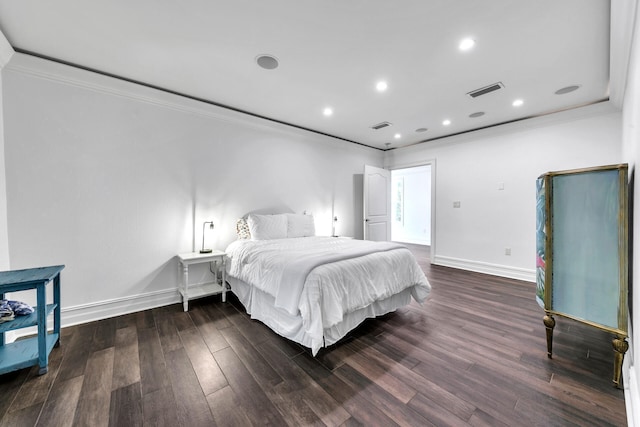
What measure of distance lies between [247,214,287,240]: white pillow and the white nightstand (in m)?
0.51

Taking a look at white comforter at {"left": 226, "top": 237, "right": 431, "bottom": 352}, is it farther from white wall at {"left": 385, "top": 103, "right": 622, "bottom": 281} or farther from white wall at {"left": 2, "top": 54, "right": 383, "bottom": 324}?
white wall at {"left": 385, "top": 103, "right": 622, "bottom": 281}

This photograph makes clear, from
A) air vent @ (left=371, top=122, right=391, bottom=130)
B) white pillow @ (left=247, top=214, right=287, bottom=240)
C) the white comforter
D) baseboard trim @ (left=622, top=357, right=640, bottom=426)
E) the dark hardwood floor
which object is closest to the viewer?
baseboard trim @ (left=622, top=357, right=640, bottom=426)

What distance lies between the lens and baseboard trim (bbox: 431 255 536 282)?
3.86 metres

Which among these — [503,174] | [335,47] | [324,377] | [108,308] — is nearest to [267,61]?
[335,47]

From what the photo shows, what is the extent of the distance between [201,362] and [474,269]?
4.52 m

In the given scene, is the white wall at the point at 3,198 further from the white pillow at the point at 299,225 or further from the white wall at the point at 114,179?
the white pillow at the point at 299,225

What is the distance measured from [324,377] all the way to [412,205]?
7568 millimetres

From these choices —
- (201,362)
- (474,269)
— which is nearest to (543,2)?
(201,362)

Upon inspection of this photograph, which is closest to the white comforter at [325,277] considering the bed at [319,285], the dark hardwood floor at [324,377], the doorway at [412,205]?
the bed at [319,285]

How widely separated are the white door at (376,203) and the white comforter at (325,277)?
7.82 ft

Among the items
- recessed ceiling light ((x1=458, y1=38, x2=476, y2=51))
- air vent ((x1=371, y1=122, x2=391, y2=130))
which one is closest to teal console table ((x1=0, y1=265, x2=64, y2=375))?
recessed ceiling light ((x1=458, y1=38, x2=476, y2=51))

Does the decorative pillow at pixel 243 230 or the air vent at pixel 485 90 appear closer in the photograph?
the air vent at pixel 485 90

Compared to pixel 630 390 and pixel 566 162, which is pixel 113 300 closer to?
pixel 630 390

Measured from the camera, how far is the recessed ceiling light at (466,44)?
6.73 feet
